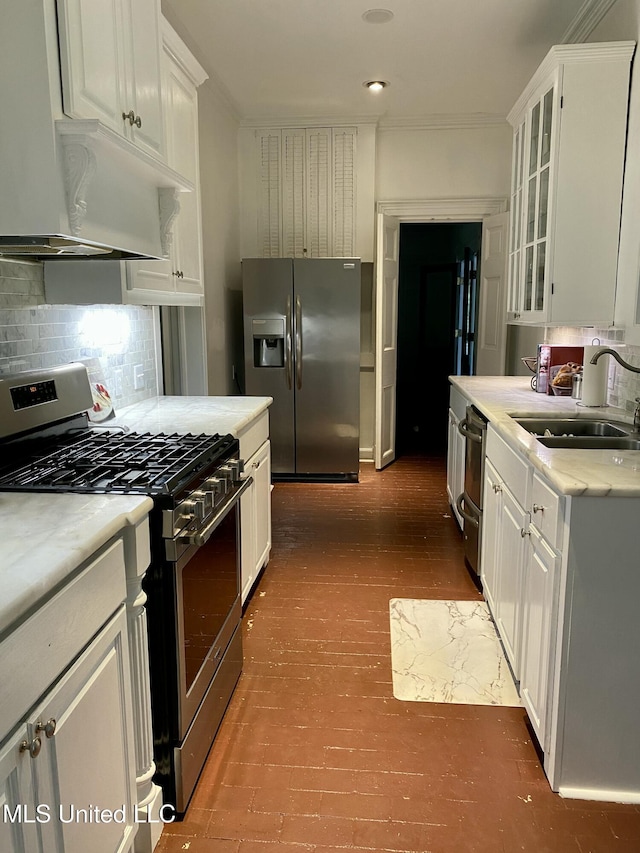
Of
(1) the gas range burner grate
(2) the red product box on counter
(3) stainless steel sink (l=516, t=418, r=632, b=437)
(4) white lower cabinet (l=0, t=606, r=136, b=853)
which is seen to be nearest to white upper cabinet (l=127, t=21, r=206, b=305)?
(1) the gas range burner grate

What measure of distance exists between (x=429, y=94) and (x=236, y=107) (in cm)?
149

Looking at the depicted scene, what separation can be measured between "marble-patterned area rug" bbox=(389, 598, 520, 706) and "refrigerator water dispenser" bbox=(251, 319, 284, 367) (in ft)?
8.36

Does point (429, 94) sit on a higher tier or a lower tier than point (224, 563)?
higher

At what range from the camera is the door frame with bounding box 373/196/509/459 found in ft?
17.7

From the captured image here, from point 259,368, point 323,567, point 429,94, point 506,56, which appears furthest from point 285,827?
point 429,94

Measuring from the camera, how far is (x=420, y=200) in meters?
5.44

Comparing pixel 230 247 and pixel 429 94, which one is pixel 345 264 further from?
pixel 429 94

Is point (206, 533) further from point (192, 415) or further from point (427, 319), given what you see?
point (427, 319)

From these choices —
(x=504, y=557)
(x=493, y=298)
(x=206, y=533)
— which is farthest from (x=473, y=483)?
(x=493, y=298)

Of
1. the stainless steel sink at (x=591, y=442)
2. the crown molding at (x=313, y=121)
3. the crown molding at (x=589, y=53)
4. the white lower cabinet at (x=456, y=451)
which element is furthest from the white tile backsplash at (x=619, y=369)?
the crown molding at (x=313, y=121)

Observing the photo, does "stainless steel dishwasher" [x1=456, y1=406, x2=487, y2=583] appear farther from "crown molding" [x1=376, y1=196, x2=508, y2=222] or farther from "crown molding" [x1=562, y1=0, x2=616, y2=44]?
"crown molding" [x1=376, y1=196, x2=508, y2=222]

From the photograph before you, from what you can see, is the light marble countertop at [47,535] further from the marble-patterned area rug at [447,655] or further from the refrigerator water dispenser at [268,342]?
the refrigerator water dispenser at [268,342]

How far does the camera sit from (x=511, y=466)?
2.41m

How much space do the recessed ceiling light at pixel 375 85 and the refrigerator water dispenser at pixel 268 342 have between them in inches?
69.9
